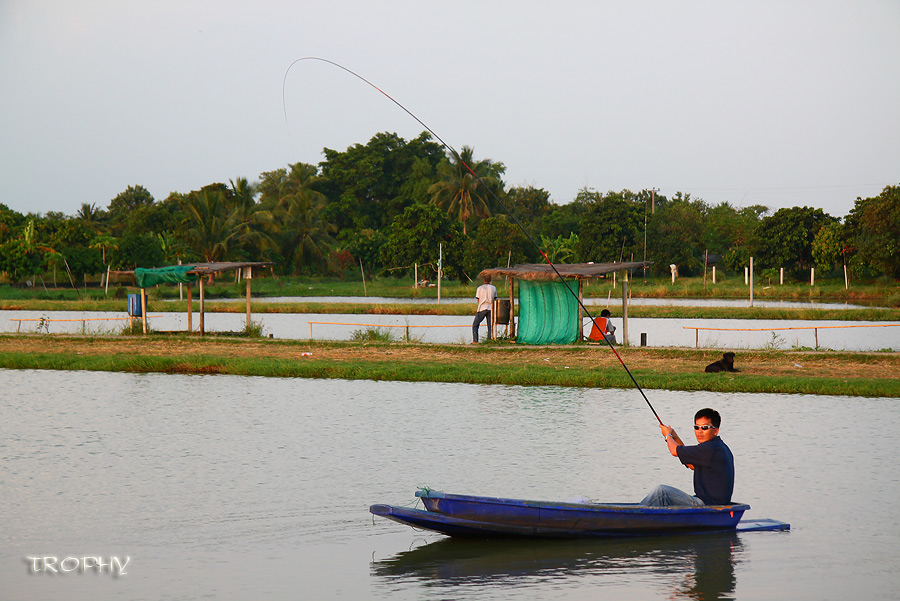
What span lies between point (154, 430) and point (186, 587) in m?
6.96

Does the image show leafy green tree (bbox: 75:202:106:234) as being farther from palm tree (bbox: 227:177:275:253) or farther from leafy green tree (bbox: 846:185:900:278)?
leafy green tree (bbox: 846:185:900:278)

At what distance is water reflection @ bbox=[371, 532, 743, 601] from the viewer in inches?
294

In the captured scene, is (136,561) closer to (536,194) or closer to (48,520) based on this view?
(48,520)

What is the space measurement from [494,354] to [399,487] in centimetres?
1085

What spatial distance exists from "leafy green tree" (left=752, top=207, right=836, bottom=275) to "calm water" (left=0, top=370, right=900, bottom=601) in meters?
41.3

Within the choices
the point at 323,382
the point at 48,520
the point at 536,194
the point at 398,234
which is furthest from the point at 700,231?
the point at 48,520

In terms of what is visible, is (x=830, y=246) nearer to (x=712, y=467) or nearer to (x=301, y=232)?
(x=301, y=232)

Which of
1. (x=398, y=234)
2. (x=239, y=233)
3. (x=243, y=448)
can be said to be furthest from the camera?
(x=239, y=233)

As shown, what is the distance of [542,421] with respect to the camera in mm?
14500

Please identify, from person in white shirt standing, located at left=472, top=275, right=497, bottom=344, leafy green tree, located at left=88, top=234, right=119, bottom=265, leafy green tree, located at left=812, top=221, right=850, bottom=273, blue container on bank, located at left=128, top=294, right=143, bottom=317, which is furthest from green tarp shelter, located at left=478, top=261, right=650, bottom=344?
leafy green tree, located at left=88, top=234, right=119, bottom=265

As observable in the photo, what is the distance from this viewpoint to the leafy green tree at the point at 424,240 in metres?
55.4

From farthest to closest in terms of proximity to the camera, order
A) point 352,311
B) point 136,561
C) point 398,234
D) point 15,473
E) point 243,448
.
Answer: point 398,234, point 352,311, point 243,448, point 15,473, point 136,561

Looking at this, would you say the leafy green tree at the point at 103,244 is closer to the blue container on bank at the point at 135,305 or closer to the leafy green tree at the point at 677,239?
the blue container on bank at the point at 135,305

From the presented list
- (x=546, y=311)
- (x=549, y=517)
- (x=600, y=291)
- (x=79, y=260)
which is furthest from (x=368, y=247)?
(x=549, y=517)
